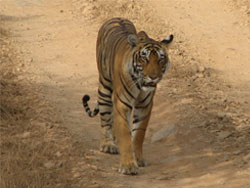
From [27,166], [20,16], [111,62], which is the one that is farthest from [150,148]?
[20,16]

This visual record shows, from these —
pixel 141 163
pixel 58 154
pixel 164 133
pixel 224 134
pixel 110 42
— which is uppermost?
pixel 110 42

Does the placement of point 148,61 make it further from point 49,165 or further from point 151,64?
point 49,165

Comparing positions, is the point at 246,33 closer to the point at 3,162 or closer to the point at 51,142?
the point at 51,142

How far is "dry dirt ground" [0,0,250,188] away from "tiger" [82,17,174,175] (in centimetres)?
25

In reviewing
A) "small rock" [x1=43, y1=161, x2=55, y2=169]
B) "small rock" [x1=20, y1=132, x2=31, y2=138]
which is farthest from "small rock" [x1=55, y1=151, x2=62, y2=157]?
"small rock" [x1=20, y1=132, x2=31, y2=138]

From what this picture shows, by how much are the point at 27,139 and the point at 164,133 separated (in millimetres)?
1840

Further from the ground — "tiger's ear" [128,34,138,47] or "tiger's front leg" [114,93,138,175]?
"tiger's ear" [128,34,138,47]

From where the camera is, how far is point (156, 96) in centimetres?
895

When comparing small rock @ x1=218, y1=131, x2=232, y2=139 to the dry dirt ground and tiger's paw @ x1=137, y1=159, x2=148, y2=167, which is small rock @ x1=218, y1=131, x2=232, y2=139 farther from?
tiger's paw @ x1=137, y1=159, x2=148, y2=167

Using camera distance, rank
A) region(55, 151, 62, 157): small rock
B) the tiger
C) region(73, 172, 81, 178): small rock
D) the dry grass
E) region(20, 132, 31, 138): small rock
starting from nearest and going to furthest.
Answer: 1. the dry grass
2. region(73, 172, 81, 178): small rock
3. the tiger
4. region(55, 151, 62, 157): small rock
5. region(20, 132, 31, 138): small rock

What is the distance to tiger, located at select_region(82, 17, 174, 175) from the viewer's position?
6.27 m

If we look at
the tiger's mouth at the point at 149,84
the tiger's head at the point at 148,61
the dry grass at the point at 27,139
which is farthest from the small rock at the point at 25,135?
the tiger's mouth at the point at 149,84

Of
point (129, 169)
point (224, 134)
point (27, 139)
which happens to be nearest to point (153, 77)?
point (129, 169)

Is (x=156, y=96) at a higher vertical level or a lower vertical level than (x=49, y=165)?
lower
